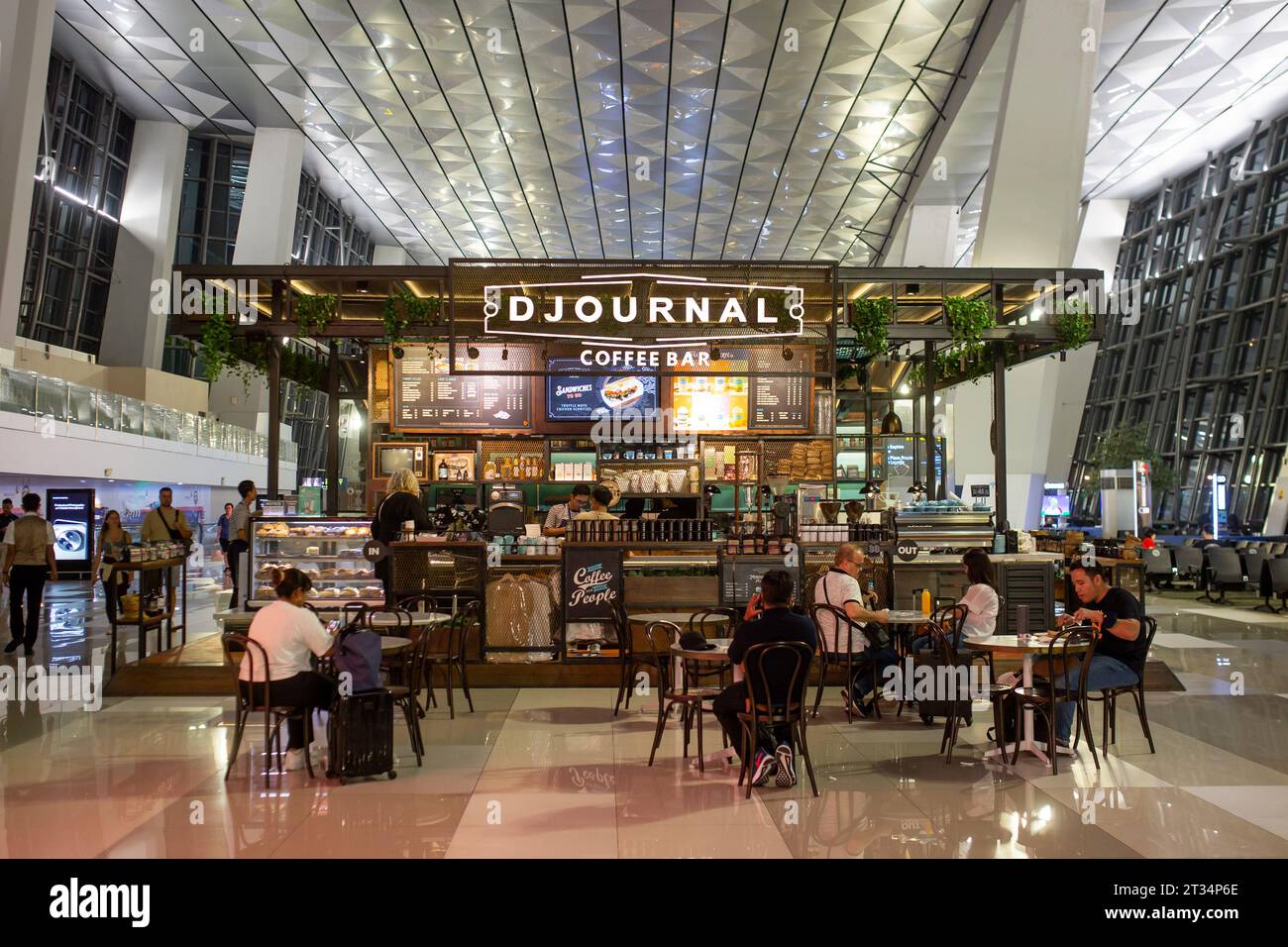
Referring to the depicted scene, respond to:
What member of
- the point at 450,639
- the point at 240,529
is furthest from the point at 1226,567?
the point at 240,529

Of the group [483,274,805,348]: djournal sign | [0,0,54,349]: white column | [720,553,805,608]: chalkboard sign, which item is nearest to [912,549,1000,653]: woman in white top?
[720,553,805,608]: chalkboard sign

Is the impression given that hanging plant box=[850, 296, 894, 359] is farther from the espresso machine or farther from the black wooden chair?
the black wooden chair

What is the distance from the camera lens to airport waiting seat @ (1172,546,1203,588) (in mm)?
14531

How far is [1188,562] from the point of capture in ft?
48.5

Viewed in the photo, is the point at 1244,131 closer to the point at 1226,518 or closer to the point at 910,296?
the point at 1226,518

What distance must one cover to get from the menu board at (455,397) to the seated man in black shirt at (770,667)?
6.17 metres

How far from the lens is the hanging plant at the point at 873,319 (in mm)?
8977

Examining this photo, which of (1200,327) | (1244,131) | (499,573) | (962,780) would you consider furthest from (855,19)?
(1200,327)

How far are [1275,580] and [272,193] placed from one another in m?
15.7

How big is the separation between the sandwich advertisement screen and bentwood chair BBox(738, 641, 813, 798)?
6.02m

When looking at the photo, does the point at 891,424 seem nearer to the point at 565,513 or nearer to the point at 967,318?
the point at 967,318
